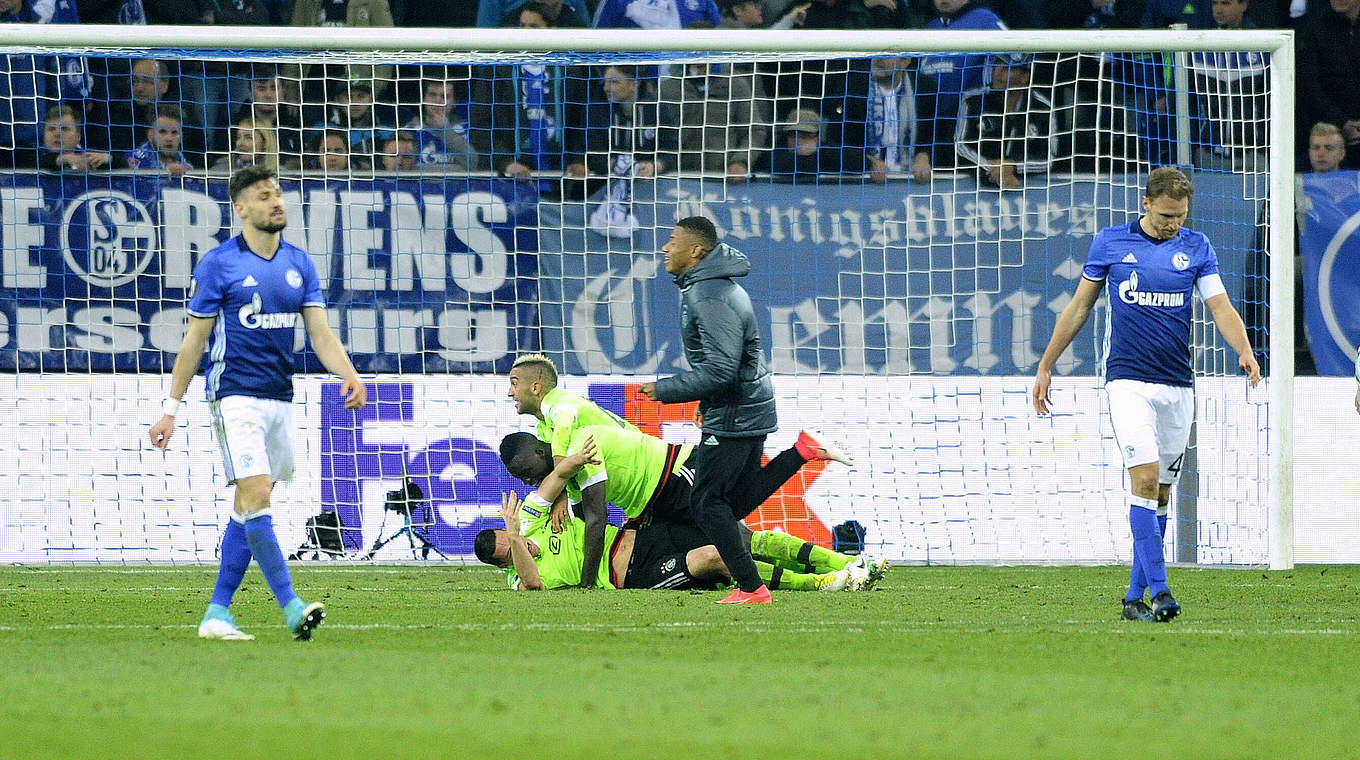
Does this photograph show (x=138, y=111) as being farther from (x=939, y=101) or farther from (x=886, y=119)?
(x=939, y=101)

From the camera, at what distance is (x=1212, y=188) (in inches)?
487

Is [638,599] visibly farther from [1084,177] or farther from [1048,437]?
[1084,177]

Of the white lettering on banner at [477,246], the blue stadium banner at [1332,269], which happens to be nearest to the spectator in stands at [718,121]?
the white lettering on banner at [477,246]

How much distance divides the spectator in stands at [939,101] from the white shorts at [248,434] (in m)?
6.67

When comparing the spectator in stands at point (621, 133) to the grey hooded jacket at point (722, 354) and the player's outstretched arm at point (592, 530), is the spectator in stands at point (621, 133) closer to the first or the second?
the player's outstretched arm at point (592, 530)

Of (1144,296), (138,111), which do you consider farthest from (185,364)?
(138,111)

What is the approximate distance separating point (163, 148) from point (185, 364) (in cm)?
600

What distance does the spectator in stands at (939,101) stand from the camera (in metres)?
12.9

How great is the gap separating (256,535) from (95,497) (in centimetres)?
559

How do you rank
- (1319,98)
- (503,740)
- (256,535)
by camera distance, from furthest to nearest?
(1319,98) < (256,535) < (503,740)

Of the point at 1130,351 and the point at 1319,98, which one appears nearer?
the point at 1130,351

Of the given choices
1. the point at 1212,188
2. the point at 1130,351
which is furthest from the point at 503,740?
the point at 1212,188

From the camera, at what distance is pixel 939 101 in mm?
13305

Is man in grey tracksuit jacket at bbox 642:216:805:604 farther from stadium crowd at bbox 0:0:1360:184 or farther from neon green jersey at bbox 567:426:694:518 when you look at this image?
stadium crowd at bbox 0:0:1360:184
